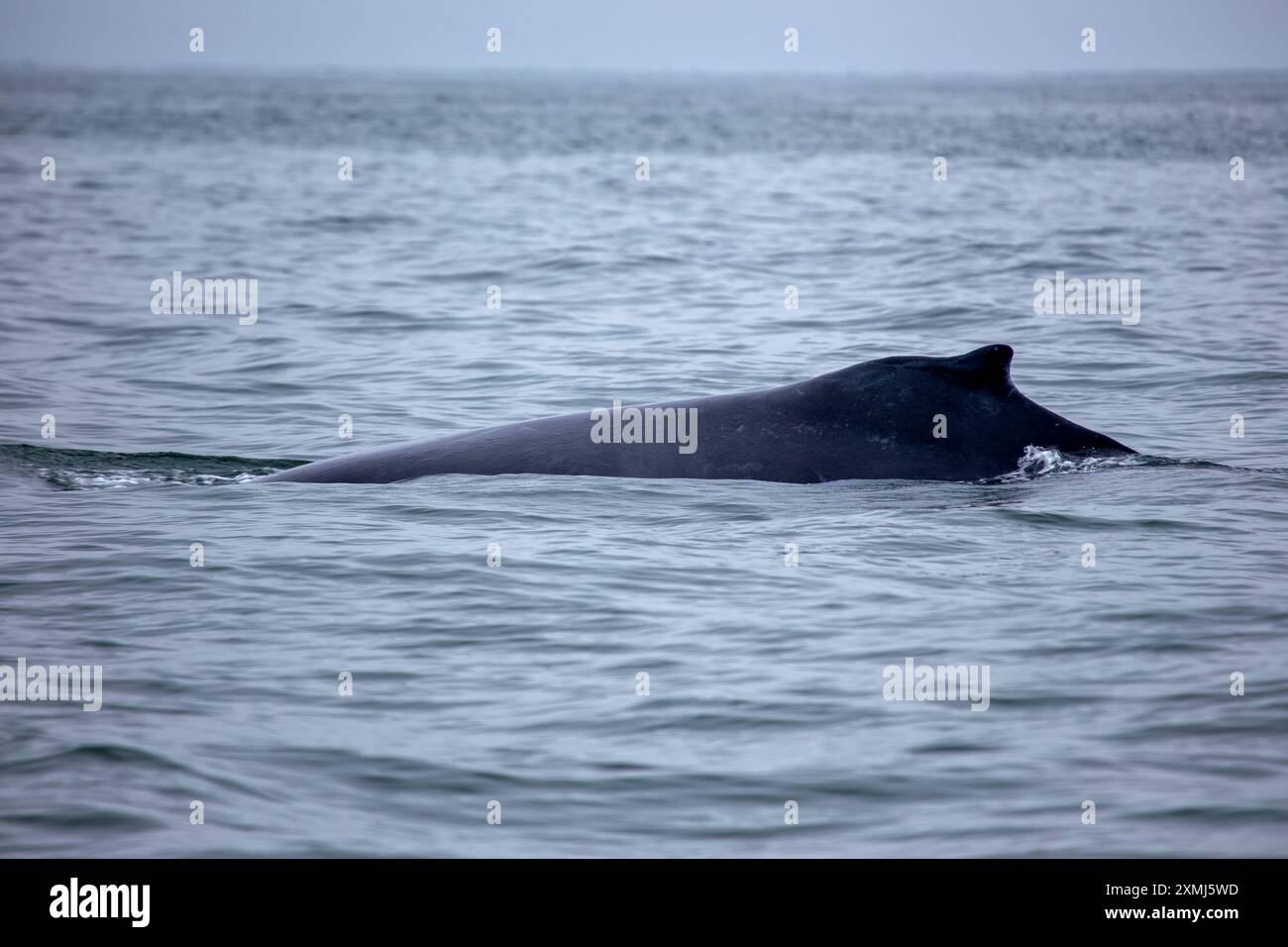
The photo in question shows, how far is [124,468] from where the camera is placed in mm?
13367

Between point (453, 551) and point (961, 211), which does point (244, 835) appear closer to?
point (453, 551)

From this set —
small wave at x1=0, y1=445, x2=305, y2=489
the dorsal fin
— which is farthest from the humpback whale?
small wave at x1=0, y1=445, x2=305, y2=489

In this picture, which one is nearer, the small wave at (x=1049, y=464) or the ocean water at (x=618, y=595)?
the ocean water at (x=618, y=595)

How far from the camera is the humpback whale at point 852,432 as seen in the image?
10.5 metres

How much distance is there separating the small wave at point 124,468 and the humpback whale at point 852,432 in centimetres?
288

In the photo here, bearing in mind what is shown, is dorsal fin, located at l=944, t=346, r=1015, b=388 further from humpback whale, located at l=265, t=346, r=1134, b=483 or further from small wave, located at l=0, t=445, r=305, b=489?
small wave, located at l=0, t=445, r=305, b=489

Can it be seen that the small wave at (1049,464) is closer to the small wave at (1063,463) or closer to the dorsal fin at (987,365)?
the small wave at (1063,463)

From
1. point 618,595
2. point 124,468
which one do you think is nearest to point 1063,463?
point 618,595

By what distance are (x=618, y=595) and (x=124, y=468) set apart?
18.9 ft

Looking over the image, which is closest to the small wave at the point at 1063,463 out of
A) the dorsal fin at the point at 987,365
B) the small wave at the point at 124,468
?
the dorsal fin at the point at 987,365

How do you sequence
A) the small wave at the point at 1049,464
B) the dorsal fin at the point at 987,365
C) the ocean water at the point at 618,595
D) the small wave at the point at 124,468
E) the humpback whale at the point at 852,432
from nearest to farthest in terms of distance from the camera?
the ocean water at the point at 618,595 → the dorsal fin at the point at 987,365 → the humpback whale at the point at 852,432 → the small wave at the point at 1049,464 → the small wave at the point at 124,468

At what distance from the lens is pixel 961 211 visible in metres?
35.3

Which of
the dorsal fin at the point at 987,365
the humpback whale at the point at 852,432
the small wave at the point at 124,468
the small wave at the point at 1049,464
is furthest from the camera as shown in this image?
the small wave at the point at 124,468
